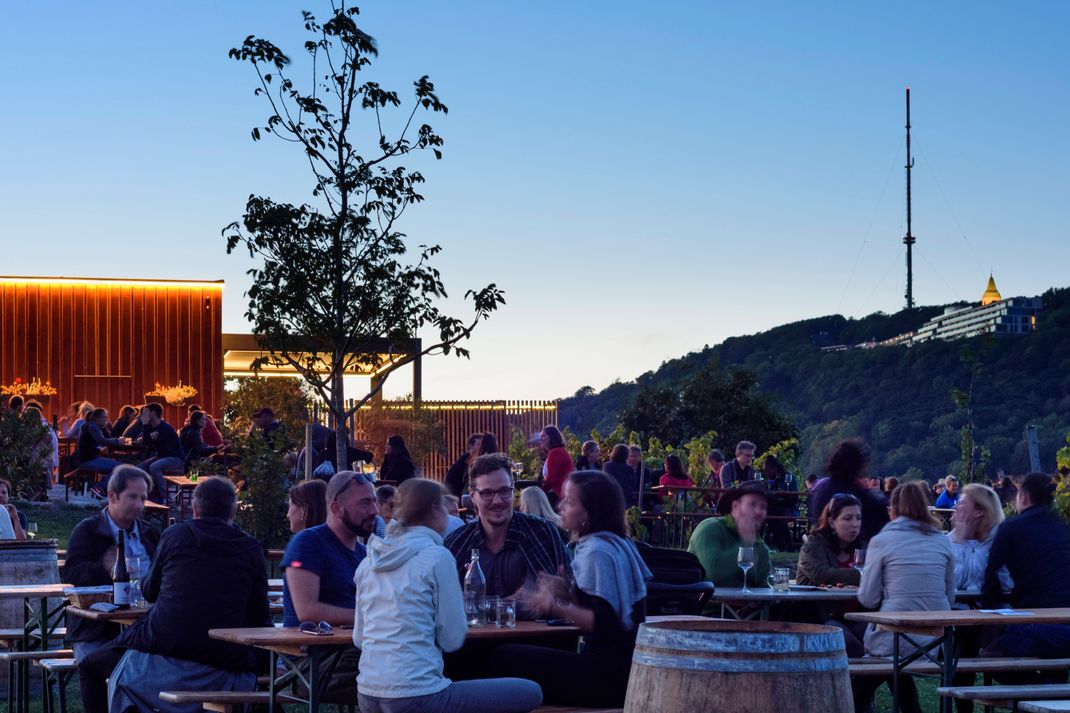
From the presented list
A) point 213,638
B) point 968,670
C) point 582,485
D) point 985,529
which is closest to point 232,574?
point 213,638

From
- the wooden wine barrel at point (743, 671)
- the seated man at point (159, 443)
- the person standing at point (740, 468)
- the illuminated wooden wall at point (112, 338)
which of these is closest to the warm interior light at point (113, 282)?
the illuminated wooden wall at point (112, 338)

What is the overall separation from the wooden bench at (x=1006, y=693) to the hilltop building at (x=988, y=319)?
132 ft

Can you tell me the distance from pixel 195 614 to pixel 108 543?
1.34 m

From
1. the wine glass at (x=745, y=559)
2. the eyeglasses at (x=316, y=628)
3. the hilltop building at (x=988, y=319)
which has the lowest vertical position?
the eyeglasses at (x=316, y=628)

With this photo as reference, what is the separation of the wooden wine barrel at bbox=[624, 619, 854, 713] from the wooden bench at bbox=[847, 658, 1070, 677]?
3.81m

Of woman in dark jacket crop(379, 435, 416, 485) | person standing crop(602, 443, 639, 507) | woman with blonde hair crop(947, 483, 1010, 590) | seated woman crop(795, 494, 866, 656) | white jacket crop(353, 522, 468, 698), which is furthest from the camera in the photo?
person standing crop(602, 443, 639, 507)

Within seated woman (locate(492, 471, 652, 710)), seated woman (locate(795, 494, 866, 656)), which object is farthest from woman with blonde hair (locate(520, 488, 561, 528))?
seated woman (locate(492, 471, 652, 710))

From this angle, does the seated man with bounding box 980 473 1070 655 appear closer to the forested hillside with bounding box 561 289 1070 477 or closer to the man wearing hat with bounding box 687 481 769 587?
the man wearing hat with bounding box 687 481 769 587

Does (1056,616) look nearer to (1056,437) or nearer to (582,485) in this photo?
(582,485)

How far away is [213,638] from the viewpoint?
6.04 m

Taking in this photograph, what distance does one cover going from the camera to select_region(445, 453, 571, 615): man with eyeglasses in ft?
19.4

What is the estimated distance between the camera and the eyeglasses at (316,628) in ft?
17.8

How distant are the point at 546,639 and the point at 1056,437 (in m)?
34.8

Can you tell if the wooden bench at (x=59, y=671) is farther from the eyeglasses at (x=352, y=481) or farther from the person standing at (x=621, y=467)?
the person standing at (x=621, y=467)
